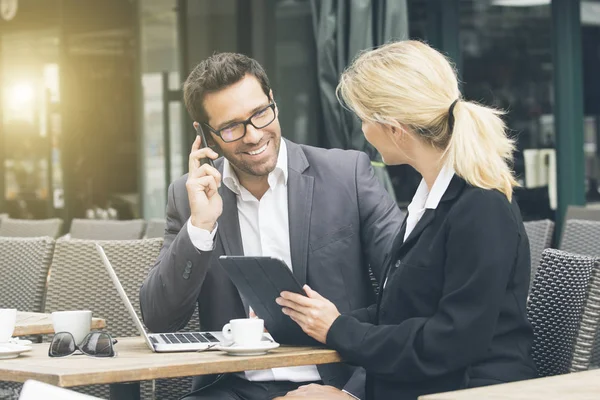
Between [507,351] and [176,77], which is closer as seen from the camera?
[507,351]

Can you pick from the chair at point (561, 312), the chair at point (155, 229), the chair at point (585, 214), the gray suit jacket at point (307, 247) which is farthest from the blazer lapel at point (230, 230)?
the chair at point (155, 229)

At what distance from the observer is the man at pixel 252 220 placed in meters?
2.91

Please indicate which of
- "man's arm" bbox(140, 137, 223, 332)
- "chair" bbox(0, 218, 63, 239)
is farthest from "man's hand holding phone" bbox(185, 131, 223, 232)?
"chair" bbox(0, 218, 63, 239)

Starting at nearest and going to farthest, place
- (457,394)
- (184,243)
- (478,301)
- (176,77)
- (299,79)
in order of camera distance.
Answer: (457,394), (478,301), (184,243), (299,79), (176,77)

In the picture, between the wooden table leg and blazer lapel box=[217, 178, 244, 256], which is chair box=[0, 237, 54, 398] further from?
the wooden table leg

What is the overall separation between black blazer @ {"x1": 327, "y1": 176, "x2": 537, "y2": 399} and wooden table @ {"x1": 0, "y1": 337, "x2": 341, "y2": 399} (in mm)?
120

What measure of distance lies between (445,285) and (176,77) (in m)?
6.96

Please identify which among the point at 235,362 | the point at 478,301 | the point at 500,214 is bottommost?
the point at 235,362

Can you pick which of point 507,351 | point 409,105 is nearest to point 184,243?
point 409,105

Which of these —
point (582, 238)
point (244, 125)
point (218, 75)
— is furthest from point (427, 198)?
point (582, 238)

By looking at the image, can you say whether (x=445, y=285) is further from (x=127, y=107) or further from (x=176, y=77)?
(x=127, y=107)

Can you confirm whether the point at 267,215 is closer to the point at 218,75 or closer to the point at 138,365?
the point at 218,75

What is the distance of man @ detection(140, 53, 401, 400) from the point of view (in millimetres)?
2912

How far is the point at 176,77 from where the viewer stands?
9.08 metres
